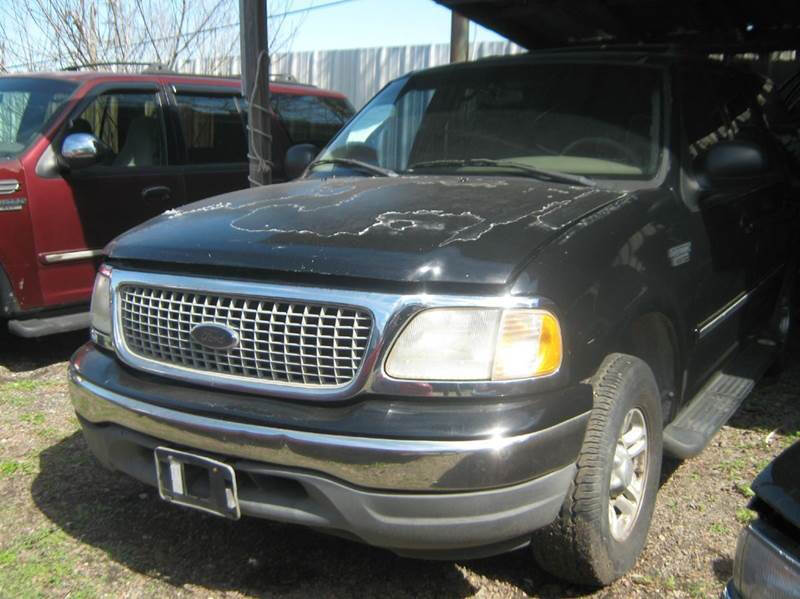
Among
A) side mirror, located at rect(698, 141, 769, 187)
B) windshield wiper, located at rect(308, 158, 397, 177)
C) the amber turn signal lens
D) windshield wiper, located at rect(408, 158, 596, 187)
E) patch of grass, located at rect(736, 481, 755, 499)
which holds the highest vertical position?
side mirror, located at rect(698, 141, 769, 187)

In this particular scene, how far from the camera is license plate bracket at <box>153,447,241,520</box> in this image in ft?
7.88

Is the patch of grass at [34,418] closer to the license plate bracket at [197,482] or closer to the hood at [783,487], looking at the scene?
the license plate bracket at [197,482]

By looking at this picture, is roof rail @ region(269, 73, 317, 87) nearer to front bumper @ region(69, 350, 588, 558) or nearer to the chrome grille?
the chrome grille

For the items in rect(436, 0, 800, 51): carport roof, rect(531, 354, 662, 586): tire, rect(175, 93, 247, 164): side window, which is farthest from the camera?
rect(436, 0, 800, 51): carport roof

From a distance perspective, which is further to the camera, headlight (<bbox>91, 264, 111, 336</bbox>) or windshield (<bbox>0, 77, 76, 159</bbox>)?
windshield (<bbox>0, 77, 76, 159</bbox>)

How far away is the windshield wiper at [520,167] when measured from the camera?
3.21m

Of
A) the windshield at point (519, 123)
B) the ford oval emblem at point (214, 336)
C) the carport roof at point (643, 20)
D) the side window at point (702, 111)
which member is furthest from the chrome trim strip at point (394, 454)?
the carport roof at point (643, 20)

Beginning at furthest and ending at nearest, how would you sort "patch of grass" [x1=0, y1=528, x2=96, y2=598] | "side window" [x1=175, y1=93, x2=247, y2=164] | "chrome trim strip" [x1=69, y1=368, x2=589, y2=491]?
"side window" [x1=175, y1=93, x2=247, y2=164], "patch of grass" [x1=0, y1=528, x2=96, y2=598], "chrome trim strip" [x1=69, y1=368, x2=589, y2=491]

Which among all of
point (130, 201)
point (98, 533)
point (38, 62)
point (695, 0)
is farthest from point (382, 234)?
point (38, 62)

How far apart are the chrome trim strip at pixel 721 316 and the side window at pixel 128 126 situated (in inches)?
162

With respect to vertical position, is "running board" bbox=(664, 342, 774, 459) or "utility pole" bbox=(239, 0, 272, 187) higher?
"utility pole" bbox=(239, 0, 272, 187)

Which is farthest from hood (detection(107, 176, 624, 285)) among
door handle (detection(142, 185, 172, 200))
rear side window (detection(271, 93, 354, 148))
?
rear side window (detection(271, 93, 354, 148))

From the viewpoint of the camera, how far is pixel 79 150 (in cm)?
510

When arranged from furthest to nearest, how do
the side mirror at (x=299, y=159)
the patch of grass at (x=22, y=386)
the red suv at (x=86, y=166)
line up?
the red suv at (x=86, y=166)
the patch of grass at (x=22, y=386)
the side mirror at (x=299, y=159)
